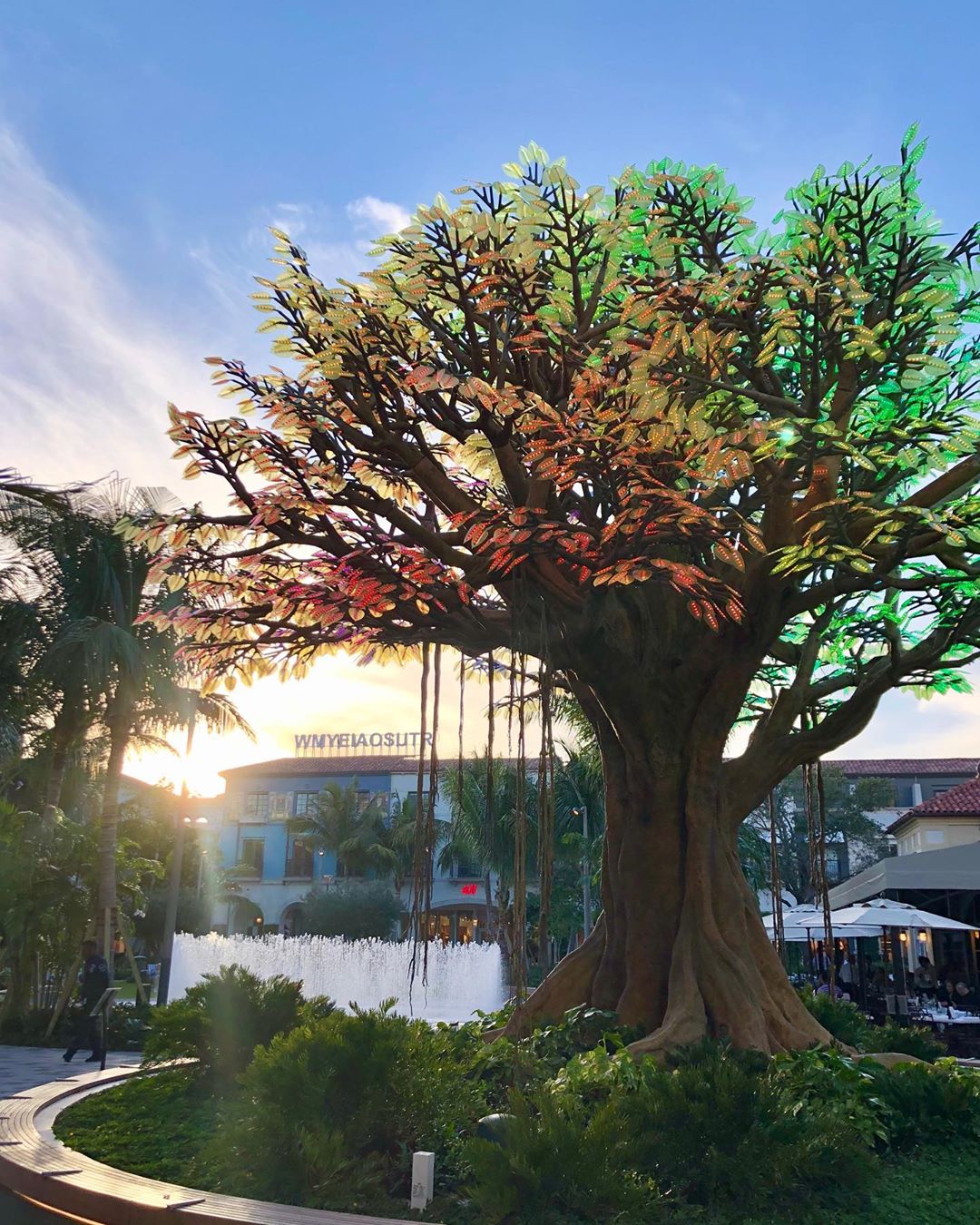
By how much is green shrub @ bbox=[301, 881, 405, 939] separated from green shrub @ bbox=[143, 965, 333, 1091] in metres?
42.5

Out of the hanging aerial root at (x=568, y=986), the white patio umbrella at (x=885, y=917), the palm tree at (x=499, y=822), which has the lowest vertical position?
the hanging aerial root at (x=568, y=986)

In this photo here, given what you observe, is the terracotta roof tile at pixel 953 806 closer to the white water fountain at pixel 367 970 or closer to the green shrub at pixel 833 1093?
the white water fountain at pixel 367 970

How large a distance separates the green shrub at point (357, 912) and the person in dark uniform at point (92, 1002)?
36314 mm

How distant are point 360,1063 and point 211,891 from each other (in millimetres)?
51507

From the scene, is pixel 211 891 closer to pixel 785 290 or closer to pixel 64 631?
pixel 64 631

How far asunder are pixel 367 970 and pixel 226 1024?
79.0 ft

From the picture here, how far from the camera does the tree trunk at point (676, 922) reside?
31.5 ft

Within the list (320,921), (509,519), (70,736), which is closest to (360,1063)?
(509,519)

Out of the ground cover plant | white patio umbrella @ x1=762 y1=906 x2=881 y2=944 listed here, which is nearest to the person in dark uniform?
the ground cover plant

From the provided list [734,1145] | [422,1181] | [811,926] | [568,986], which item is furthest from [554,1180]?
[811,926]

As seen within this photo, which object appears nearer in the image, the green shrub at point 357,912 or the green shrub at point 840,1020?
the green shrub at point 840,1020

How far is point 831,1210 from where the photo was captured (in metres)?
6.40

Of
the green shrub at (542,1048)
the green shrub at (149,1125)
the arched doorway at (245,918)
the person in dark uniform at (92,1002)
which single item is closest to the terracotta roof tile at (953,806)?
the person in dark uniform at (92,1002)

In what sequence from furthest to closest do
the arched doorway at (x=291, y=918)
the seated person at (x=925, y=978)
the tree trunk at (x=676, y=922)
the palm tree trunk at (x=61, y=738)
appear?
the arched doorway at (x=291, y=918)
the seated person at (x=925, y=978)
the palm tree trunk at (x=61, y=738)
the tree trunk at (x=676, y=922)
